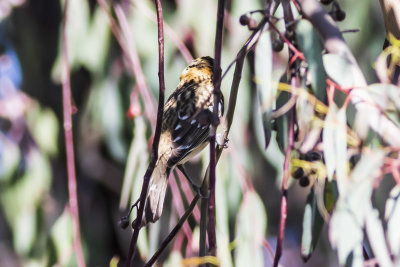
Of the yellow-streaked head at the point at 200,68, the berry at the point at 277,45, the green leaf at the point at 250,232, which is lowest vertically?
the green leaf at the point at 250,232

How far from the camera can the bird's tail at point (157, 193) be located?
2144mm

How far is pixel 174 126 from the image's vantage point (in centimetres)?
288

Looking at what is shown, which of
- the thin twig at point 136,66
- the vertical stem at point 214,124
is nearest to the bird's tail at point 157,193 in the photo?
the thin twig at point 136,66

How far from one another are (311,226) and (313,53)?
437 mm

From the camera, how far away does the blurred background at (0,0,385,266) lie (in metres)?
2.80

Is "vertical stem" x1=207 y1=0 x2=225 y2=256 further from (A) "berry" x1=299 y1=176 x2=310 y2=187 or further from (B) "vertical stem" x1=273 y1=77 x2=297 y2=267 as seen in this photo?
(A) "berry" x1=299 y1=176 x2=310 y2=187

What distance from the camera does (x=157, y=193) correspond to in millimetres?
2375

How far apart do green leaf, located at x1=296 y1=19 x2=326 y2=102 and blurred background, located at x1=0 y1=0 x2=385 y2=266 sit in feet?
2.91

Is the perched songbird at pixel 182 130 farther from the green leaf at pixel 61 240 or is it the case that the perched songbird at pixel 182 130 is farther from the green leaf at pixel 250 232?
the green leaf at pixel 61 240

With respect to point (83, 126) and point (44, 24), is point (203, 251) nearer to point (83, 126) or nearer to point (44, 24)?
point (83, 126)

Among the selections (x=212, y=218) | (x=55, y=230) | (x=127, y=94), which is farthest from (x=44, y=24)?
(x=212, y=218)

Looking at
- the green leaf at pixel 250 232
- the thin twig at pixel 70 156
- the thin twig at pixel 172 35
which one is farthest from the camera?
the thin twig at pixel 172 35

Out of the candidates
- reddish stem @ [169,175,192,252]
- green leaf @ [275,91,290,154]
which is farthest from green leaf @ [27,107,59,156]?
green leaf @ [275,91,290,154]

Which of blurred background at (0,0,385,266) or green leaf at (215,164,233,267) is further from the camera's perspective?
blurred background at (0,0,385,266)
